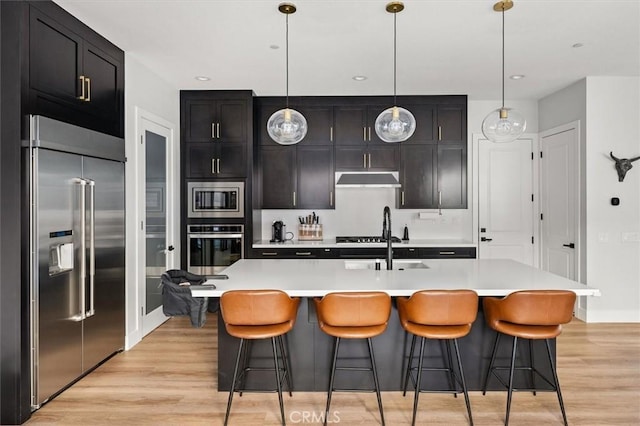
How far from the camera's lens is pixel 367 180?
5.42 m

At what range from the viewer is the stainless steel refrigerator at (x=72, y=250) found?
2.79 metres

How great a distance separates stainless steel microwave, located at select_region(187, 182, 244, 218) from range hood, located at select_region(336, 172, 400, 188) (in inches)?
49.7

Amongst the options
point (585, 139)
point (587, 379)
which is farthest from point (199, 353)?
point (585, 139)

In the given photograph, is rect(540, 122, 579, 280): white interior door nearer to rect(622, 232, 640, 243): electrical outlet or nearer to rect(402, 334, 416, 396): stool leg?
rect(622, 232, 640, 243): electrical outlet

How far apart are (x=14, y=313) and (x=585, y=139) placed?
5.53 meters

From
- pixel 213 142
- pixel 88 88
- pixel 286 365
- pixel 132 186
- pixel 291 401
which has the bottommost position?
pixel 291 401

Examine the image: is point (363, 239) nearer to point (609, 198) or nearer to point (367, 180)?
point (367, 180)

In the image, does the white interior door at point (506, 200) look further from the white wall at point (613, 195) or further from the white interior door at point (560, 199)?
the white wall at point (613, 195)

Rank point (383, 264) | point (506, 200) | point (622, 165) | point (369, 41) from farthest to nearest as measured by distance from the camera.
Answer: point (506, 200) → point (622, 165) → point (383, 264) → point (369, 41)

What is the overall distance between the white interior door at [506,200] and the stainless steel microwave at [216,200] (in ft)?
10.7

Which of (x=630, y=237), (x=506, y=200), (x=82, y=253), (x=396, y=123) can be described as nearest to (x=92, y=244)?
(x=82, y=253)

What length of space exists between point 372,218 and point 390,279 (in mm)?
2953

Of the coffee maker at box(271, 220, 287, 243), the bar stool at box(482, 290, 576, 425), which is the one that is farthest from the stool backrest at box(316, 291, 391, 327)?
the coffee maker at box(271, 220, 287, 243)

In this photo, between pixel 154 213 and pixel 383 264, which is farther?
pixel 154 213
